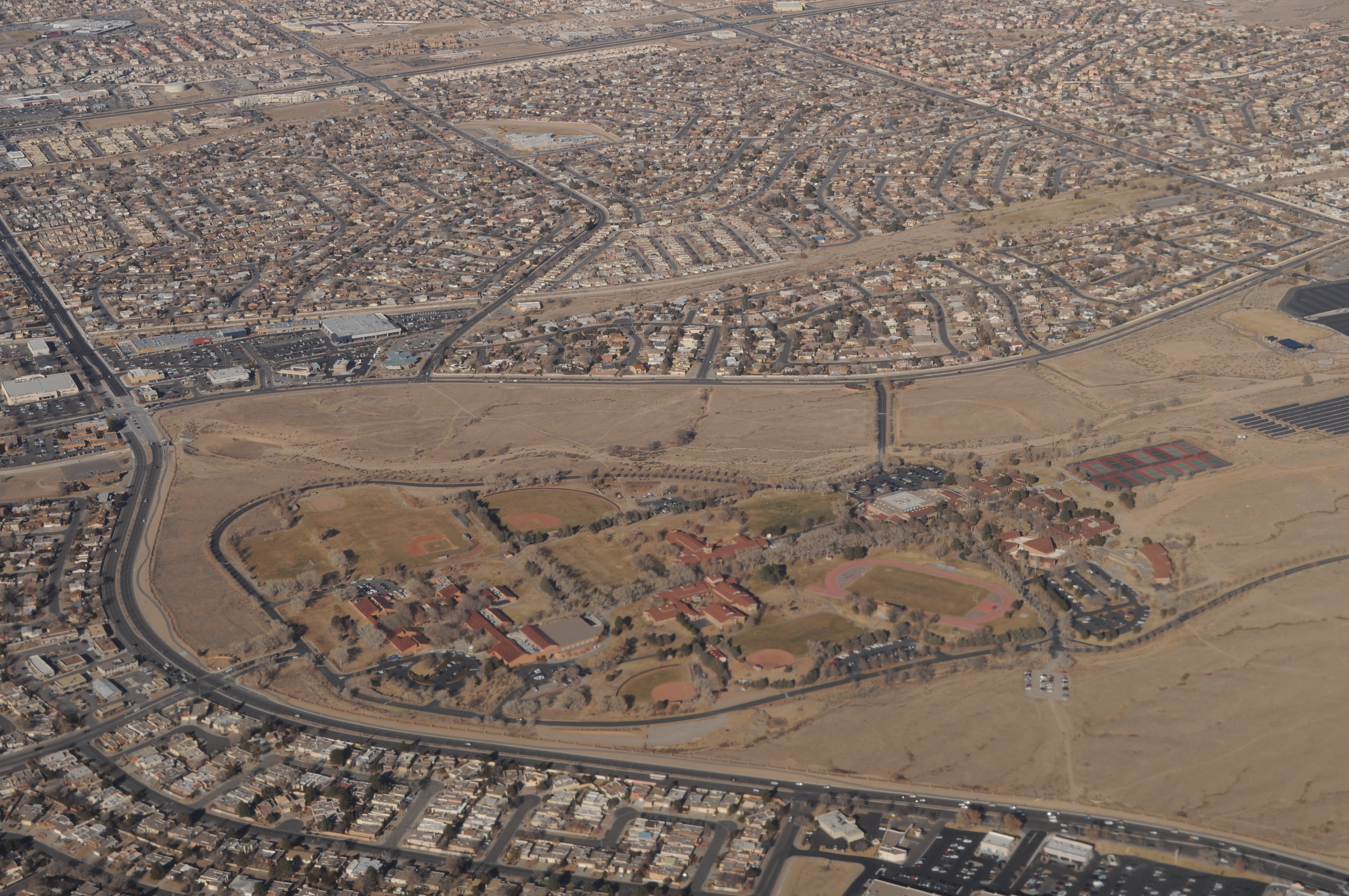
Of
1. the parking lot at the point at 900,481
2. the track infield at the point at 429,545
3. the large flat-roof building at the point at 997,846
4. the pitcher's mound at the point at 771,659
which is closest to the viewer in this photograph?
the large flat-roof building at the point at 997,846

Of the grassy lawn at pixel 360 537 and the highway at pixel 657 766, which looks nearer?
the highway at pixel 657 766

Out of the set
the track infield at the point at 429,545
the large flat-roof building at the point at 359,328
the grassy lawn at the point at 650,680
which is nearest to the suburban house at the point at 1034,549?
the grassy lawn at the point at 650,680

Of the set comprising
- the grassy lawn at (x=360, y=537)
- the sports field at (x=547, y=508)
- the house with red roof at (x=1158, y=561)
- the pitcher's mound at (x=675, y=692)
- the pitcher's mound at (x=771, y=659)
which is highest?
the house with red roof at (x=1158, y=561)

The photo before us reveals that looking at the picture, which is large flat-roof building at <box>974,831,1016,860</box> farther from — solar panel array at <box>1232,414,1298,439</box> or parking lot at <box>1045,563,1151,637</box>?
solar panel array at <box>1232,414,1298,439</box>

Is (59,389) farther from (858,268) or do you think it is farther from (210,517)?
(858,268)

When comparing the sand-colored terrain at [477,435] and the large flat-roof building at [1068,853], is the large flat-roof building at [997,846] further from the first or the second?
the sand-colored terrain at [477,435]

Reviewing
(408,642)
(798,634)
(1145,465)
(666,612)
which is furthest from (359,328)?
(1145,465)

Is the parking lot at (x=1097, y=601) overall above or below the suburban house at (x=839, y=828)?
above
